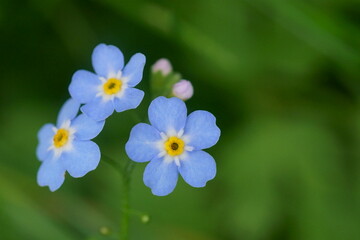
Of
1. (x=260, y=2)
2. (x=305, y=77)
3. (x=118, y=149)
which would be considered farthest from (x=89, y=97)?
(x=305, y=77)

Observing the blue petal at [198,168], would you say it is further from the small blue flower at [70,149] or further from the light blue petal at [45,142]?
the light blue petal at [45,142]

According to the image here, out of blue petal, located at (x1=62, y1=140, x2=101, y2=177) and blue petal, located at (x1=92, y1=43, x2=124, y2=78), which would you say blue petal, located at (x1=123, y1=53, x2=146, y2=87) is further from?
blue petal, located at (x1=62, y1=140, x2=101, y2=177)

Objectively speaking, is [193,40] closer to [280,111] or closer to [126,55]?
[126,55]

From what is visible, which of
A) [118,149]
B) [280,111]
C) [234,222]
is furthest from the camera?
[280,111]

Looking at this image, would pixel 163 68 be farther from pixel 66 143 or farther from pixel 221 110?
pixel 221 110

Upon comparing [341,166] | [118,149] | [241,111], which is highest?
[241,111]

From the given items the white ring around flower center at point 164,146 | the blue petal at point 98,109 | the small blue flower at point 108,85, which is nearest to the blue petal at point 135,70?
the small blue flower at point 108,85
